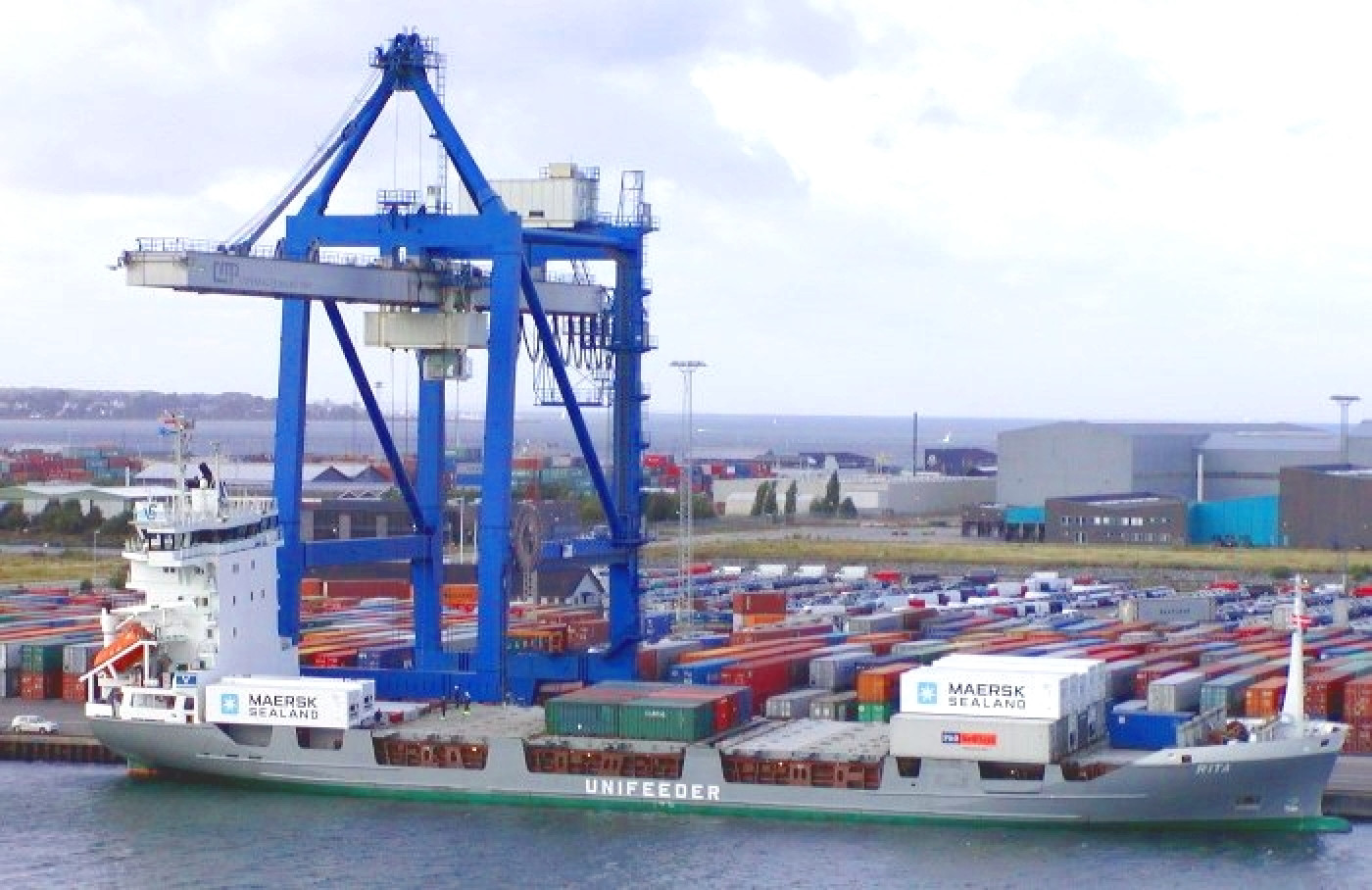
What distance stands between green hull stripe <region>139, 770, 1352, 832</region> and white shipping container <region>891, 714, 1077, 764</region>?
1188mm

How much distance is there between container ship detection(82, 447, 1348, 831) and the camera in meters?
37.1

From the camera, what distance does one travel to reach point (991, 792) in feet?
122

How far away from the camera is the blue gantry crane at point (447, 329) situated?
42.5 meters

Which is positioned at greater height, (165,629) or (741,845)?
(165,629)

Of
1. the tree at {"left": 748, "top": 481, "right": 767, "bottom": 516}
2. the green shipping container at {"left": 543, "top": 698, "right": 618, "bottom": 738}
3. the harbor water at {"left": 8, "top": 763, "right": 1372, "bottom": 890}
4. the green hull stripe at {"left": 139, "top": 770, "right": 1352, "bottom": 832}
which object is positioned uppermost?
the tree at {"left": 748, "top": 481, "right": 767, "bottom": 516}

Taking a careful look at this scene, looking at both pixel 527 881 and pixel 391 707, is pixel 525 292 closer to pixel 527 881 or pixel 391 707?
pixel 391 707

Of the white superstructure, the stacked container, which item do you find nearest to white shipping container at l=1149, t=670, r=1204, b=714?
the stacked container

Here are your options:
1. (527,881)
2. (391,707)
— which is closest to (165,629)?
(391,707)

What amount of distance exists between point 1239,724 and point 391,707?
15.9 meters

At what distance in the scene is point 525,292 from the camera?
44281mm

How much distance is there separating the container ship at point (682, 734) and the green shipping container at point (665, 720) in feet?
0.12

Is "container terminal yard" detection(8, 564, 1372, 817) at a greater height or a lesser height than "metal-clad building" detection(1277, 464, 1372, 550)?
lesser

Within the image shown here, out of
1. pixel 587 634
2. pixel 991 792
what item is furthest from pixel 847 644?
pixel 991 792

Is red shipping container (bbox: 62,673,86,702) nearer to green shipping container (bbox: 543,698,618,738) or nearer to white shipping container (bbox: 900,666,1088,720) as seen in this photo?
green shipping container (bbox: 543,698,618,738)
